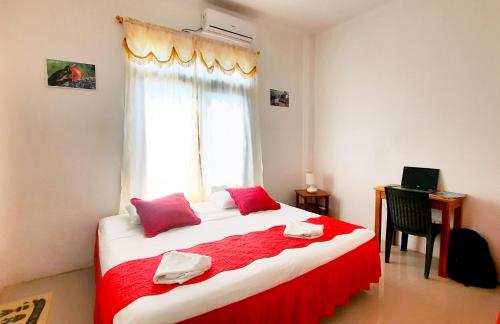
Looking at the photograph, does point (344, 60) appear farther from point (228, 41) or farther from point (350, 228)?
point (350, 228)

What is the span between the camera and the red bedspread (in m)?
1.25

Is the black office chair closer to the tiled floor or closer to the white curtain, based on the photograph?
the tiled floor

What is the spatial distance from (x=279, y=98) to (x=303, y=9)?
1.15m

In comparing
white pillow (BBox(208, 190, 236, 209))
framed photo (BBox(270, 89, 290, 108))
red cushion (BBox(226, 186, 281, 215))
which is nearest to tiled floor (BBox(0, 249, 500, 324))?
red cushion (BBox(226, 186, 281, 215))

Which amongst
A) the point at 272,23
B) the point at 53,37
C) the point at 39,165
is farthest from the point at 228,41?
the point at 39,165

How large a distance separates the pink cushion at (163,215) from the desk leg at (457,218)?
8.36 feet

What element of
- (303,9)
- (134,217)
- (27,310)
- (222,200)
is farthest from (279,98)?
(27,310)

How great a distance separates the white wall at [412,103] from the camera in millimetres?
2324

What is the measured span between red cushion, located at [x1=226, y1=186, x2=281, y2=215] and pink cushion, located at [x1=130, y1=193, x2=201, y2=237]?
55 centimetres

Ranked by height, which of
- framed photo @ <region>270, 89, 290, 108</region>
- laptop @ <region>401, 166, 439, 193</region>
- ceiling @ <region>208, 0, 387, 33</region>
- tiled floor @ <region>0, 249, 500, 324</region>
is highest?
ceiling @ <region>208, 0, 387, 33</region>

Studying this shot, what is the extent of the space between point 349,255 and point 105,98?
2650mm

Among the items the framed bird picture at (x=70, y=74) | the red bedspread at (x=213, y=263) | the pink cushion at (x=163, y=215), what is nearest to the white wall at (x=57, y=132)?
the framed bird picture at (x=70, y=74)

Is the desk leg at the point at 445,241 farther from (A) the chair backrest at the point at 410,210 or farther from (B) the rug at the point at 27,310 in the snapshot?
(B) the rug at the point at 27,310

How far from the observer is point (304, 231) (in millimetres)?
1955
